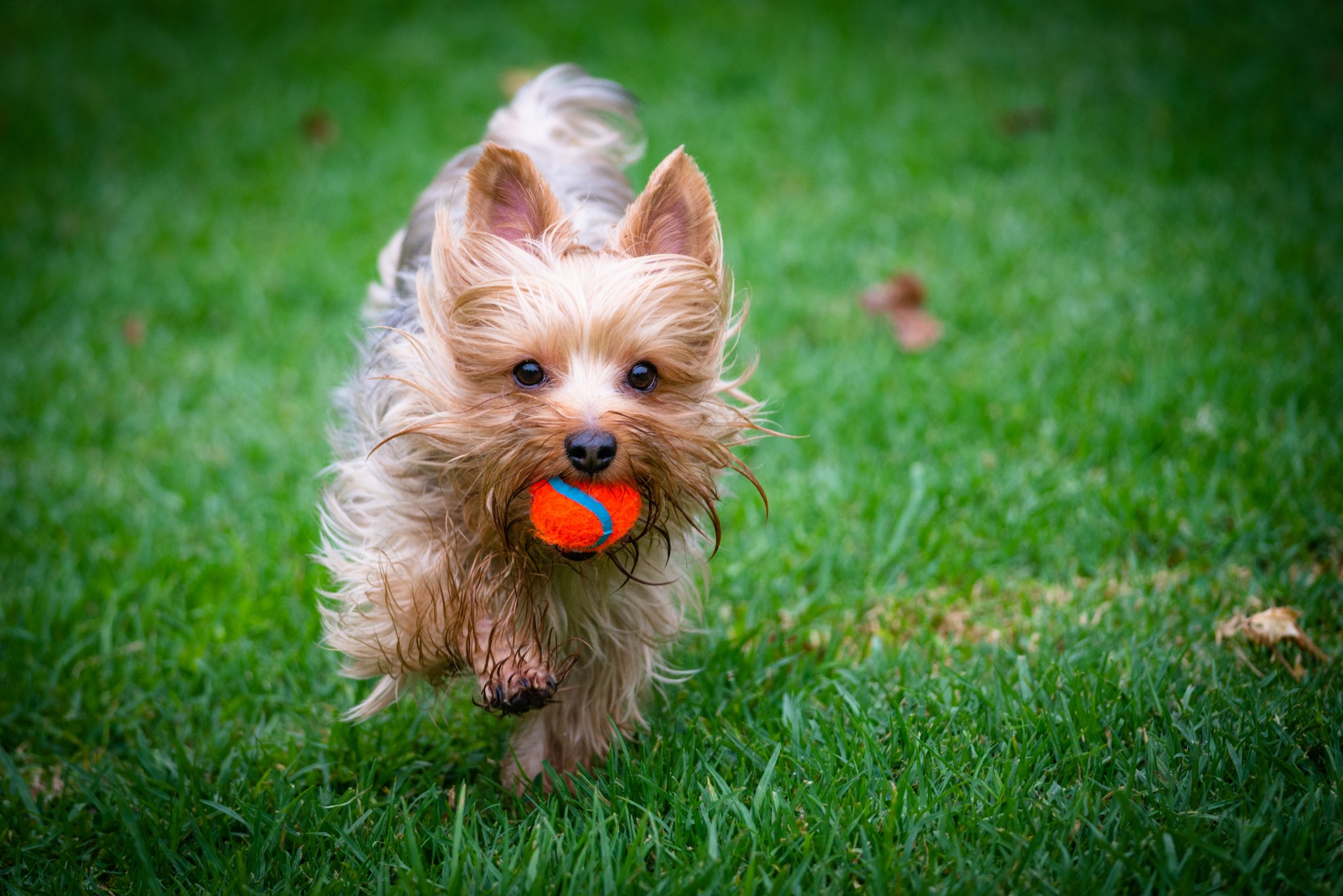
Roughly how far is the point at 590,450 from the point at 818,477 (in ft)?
7.68

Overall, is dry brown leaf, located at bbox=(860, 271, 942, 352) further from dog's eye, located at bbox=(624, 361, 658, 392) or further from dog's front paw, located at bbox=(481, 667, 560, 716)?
dog's front paw, located at bbox=(481, 667, 560, 716)

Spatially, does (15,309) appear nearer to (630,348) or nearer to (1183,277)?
(630,348)

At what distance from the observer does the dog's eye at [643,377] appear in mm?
2719

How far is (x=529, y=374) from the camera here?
2699mm

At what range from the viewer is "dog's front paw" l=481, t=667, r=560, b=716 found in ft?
9.14

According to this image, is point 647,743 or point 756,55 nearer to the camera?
point 647,743

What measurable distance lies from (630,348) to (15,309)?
5466mm

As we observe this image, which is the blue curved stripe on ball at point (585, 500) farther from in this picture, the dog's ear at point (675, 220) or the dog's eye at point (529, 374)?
the dog's ear at point (675, 220)

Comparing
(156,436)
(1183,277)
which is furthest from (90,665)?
(1183,277)

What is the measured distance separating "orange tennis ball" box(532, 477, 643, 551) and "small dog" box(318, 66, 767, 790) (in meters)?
0.03

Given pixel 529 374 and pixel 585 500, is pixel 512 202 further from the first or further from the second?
pixel 585 500

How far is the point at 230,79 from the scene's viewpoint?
9.91m


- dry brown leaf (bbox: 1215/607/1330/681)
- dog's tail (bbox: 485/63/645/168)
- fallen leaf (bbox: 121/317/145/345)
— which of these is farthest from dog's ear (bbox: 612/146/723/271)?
fallen leaf (bbox: 121/317/145/345)

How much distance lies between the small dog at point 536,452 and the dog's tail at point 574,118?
1.25 meters
